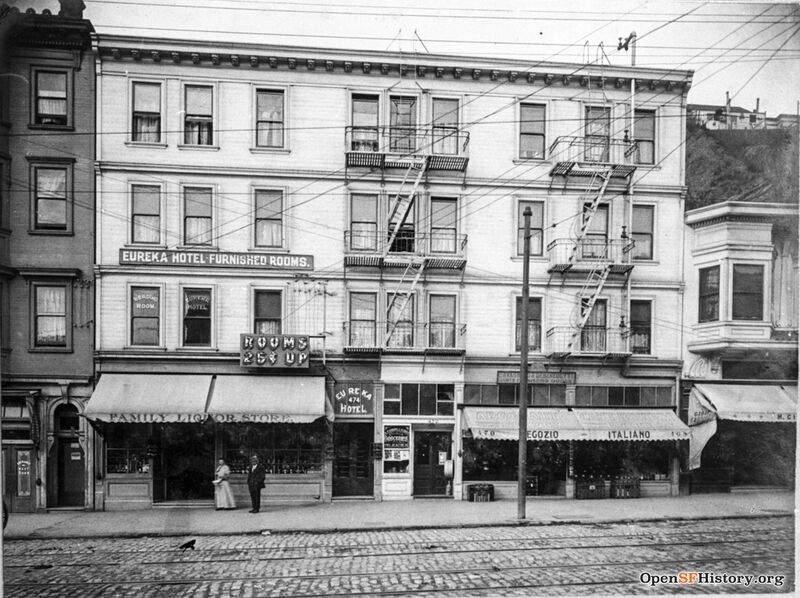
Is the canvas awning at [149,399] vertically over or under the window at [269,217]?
under

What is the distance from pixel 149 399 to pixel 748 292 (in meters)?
15.8

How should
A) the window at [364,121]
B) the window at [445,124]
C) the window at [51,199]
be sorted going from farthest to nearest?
the window at [445,124], the window at [364,121], the window at [51,199]

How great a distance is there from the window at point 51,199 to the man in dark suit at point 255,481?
7.54 metres

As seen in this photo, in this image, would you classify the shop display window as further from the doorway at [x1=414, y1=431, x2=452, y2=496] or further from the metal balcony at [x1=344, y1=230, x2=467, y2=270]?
the metal balcony at [x1=344, y1=230, x2=467, y2=270]

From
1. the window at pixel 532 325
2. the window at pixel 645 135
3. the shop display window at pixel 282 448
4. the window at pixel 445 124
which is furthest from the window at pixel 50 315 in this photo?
the window at pixel 645 135

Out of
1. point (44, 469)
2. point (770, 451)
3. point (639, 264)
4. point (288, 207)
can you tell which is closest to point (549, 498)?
point (770, 451)

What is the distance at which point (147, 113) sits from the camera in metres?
13.9

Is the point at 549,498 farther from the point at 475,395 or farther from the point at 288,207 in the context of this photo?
the point at 288,207

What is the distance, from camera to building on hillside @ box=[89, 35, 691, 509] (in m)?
14.0

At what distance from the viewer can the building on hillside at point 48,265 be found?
1332 centimetres

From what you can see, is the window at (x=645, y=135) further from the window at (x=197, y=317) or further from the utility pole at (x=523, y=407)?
the window at (x=197, y=317)

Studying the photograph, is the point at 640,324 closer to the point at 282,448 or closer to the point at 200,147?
the point at 282,448

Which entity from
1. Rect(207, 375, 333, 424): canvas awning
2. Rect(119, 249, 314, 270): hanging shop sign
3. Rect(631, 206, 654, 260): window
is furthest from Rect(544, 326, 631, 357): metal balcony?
Rect(119, 249, 314, 270): hanging shop sign

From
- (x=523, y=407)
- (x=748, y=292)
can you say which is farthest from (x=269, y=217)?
(x=748, y=292)
